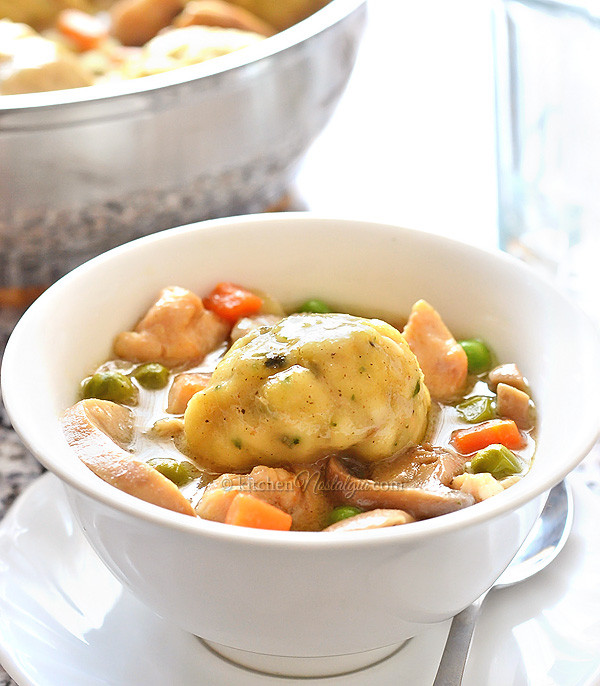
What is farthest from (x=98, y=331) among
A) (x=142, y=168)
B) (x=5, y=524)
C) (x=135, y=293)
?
(x=142, y=168)

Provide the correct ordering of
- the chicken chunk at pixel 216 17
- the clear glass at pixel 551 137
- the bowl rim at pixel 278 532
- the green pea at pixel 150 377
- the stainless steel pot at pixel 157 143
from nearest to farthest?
the bowl rim at pixel 278 532
the green pea at pixel 150 377
the stainless steel pot at pixel 157 143
the clear glass at pixel 551 137
the chicken chunk at pixel 216 17

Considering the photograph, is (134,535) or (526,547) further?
(526,547)

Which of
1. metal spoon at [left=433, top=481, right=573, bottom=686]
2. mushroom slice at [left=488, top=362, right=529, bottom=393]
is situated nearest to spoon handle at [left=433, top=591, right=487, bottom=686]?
metal spoon at [left=433, top=481, right=573, bottom=686]

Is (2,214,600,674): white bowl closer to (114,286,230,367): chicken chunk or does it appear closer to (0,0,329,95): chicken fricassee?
(114,286,230,367): chicken chunk

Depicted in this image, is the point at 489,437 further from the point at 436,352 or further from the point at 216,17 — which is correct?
the point at 216,17

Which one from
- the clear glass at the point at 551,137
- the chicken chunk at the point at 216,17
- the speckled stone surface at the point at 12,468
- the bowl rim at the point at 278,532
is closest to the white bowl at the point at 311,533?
the bowl rim at the point at 278,532

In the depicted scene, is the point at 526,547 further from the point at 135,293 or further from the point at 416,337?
the point at 135,293

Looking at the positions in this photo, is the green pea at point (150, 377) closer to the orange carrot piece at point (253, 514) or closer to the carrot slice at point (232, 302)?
the carrot slice at point (232, 302)

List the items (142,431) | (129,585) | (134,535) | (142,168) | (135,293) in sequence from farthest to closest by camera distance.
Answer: (142,168) < (135,293) < (142,431) < (129,585) < (134,535)
